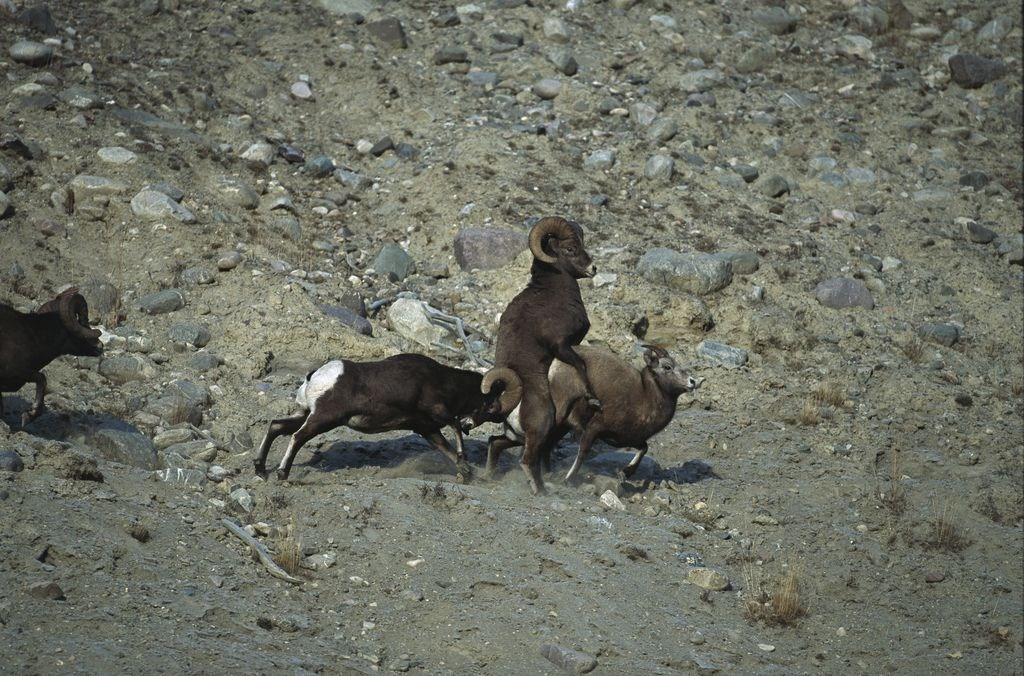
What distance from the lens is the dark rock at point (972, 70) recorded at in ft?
82.6

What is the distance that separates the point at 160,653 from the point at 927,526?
29.2 feet

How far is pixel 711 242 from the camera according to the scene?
19234 mm

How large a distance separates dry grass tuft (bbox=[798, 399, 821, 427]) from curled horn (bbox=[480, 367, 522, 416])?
5162mm

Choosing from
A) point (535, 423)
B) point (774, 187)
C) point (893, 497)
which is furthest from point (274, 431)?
point (774, 187)

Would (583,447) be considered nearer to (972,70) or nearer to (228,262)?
(228,262)

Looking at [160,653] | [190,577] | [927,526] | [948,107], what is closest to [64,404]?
[190,577]

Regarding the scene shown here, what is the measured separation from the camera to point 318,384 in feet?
37.1

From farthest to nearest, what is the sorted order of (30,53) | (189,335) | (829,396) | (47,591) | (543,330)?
(30,53) < (829,396) < (189,335) < (543,330) < (47,591)

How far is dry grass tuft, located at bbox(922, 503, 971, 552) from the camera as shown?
12.9 meters

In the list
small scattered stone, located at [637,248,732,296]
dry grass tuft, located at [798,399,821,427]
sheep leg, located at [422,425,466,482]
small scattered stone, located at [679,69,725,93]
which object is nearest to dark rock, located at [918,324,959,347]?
small scattered stone, located at [637,248,732,296]

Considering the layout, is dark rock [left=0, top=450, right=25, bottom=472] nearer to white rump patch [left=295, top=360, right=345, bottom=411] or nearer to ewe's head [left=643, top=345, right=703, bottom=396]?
white rump patch [left=295, top=360, right=345, bottom=411]

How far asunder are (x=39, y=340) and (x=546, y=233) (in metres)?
5.55

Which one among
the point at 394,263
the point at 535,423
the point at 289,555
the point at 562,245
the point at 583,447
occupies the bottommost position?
the point at 394,263

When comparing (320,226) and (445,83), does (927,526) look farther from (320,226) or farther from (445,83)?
(445,83)
